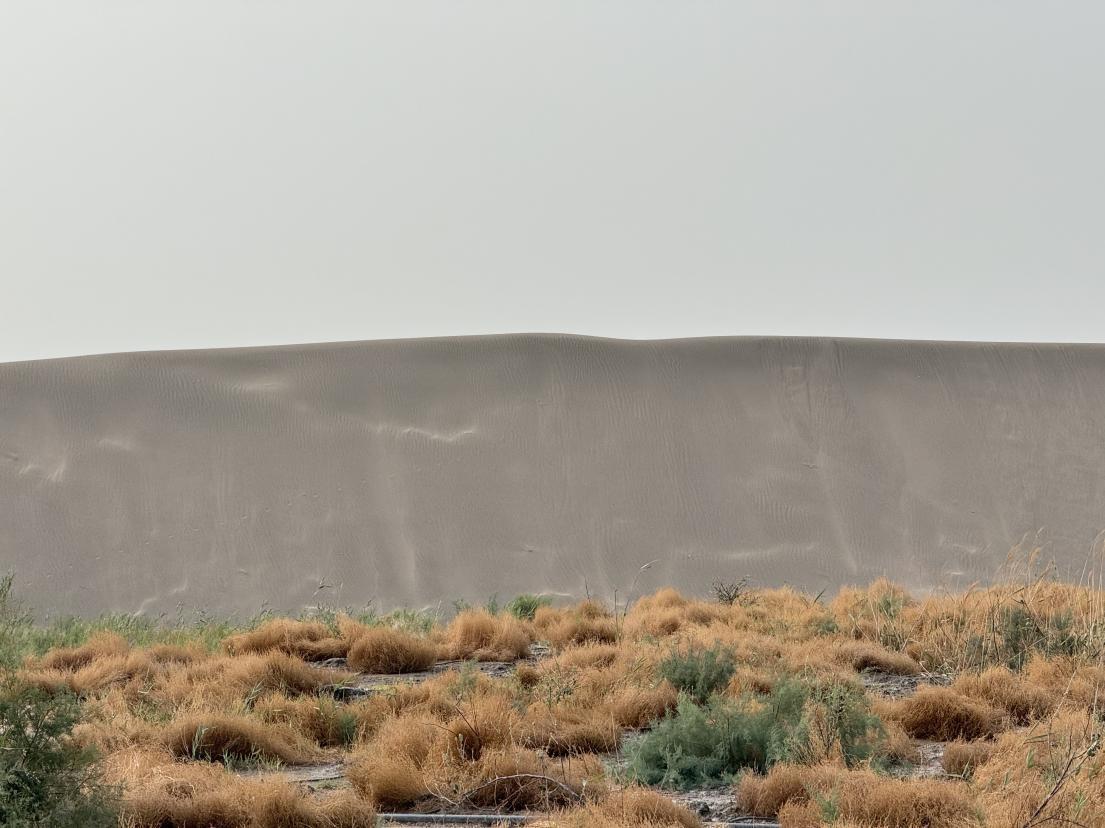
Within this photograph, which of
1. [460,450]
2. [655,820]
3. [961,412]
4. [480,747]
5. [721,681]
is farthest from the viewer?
[961,412]

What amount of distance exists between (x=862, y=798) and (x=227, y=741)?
3.61m

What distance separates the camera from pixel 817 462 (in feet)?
103

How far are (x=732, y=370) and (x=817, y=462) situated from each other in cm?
428

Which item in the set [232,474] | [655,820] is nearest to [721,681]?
[655,820]

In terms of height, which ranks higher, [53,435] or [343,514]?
[53,435]

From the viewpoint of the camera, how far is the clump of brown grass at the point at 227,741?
632 centimetres

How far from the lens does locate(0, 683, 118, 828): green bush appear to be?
4176 millimetres

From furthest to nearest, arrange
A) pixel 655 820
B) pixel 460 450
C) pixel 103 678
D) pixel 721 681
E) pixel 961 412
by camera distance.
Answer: pixel 961 412, pixel 460 450, pixel 103 678, pixel 721 681, pixel 655 820

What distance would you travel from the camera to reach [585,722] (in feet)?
22.3


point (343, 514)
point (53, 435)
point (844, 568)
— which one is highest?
point (53, 435)

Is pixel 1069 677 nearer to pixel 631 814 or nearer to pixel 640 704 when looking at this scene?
pixel 640 704

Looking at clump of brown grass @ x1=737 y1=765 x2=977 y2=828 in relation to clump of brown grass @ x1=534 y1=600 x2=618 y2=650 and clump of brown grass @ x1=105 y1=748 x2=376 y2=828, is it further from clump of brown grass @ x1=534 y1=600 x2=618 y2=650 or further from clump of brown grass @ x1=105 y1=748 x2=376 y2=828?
clump of brown grass @ x1=534 y1=600 x2=618 y2=650

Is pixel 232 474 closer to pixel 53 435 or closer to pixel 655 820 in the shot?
pixel 53 435

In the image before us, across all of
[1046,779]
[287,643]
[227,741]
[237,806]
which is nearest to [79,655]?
[287,643]
